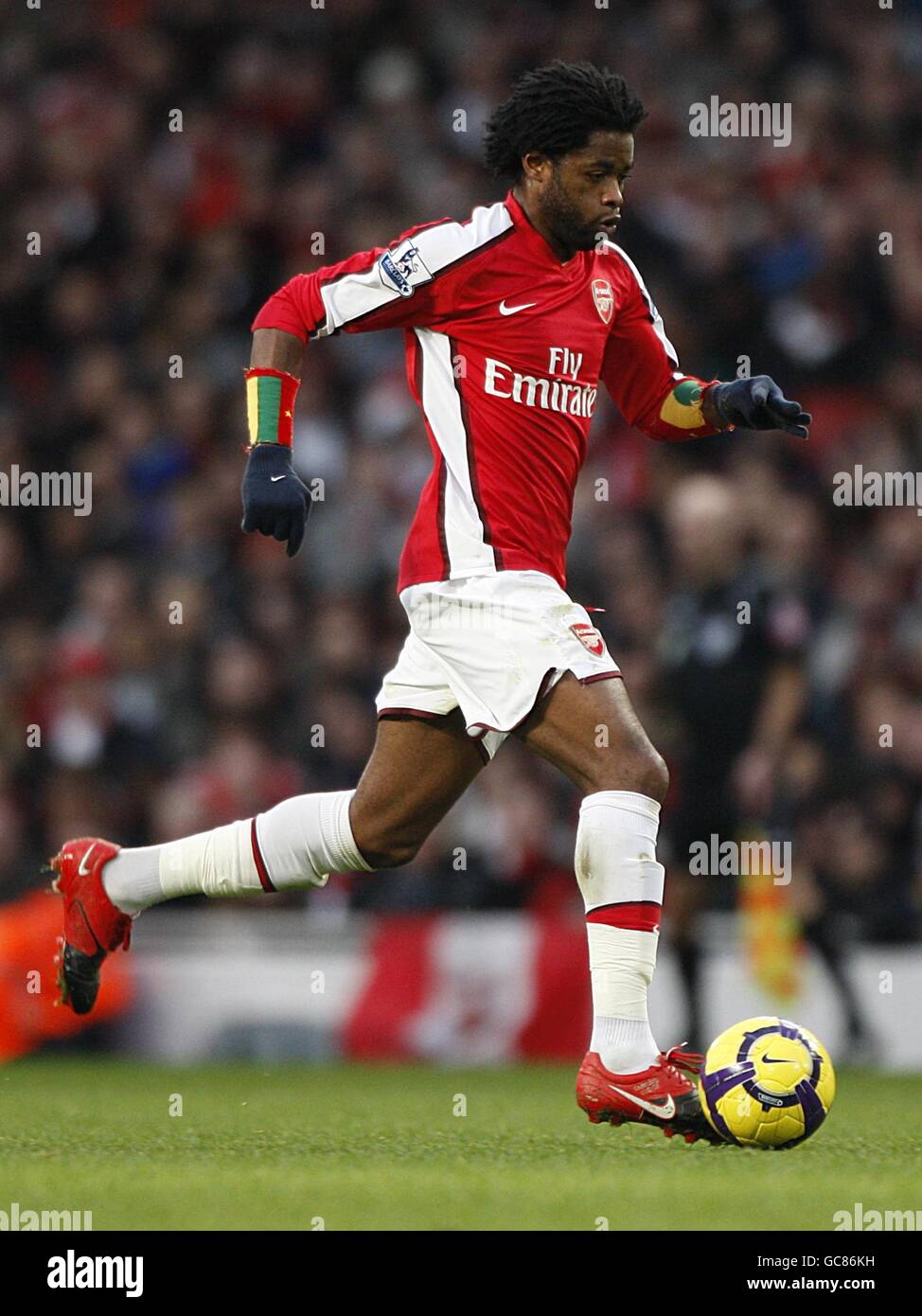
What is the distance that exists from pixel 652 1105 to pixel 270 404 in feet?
5.67

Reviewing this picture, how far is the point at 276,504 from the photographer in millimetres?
4625

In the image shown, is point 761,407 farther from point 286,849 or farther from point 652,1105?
point 652,1105

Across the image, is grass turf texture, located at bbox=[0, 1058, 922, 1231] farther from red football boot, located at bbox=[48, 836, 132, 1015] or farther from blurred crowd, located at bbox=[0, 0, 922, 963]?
blurred crowd, located at bbox=[0, 0, 922, 963]

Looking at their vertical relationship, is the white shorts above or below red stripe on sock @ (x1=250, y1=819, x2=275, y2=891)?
above

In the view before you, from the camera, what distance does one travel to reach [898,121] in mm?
12352

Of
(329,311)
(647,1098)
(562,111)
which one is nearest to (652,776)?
(647,1098)

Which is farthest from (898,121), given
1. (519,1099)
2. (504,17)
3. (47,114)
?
(519,1099)

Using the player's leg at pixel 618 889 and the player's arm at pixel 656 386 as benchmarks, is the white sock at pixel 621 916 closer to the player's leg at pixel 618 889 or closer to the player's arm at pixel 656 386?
the player's leg at pixel 618 889

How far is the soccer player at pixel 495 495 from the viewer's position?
15.2ft

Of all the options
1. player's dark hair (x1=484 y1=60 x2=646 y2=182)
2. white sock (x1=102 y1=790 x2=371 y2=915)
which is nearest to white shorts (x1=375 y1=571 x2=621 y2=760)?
white sock (x1=102 y1=790 x2=371 y2=915)

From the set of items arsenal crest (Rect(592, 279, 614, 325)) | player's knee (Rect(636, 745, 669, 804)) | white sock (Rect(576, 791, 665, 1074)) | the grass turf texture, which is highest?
arsenal crest (Rect(592, 279, 614, 325))

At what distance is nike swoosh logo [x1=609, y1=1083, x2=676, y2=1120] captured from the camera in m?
4.48

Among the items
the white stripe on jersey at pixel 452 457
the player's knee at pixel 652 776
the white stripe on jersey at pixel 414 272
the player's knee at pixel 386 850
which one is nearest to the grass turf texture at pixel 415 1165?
the player's knee at pixel 386 850

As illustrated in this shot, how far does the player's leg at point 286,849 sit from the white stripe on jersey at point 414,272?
0.92 metres
